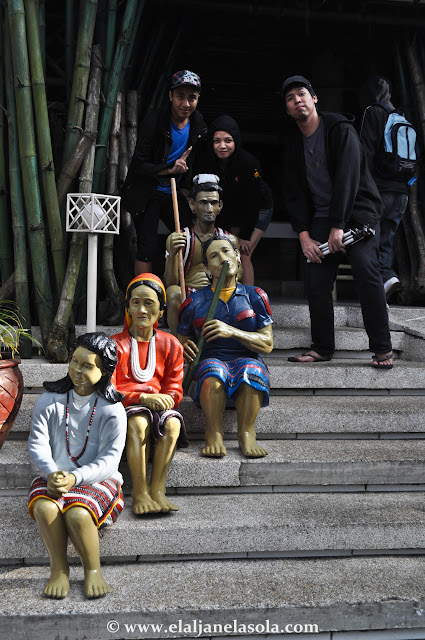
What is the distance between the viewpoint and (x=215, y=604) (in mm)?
2469

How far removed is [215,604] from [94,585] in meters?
0.49

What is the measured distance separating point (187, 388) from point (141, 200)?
157 cm

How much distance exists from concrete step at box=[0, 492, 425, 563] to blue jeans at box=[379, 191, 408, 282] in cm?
261

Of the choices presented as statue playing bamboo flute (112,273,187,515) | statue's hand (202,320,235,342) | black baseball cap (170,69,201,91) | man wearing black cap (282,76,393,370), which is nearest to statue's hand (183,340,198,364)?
statue's hand (202,320,235,342)

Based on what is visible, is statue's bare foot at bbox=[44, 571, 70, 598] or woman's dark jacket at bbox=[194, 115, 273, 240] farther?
woman's dark jacket at bbox=[194, 115, 273, 240]

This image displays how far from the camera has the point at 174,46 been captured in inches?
244

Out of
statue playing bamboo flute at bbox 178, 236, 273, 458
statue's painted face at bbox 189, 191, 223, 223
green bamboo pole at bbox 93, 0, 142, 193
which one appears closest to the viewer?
statue playing bamboo flute at bbox 178, 236, 273, 458

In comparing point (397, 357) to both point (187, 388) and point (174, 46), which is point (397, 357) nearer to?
point (187, 388)

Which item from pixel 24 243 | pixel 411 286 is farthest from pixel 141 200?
pixel 411 286

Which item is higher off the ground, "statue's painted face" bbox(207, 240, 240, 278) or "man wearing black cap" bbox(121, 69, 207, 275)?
"man wearing black cap" bbox(121, 69, 207, 275)

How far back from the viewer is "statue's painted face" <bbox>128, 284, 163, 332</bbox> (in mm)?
3184

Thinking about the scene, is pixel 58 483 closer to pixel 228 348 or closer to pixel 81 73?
pixel 228 348

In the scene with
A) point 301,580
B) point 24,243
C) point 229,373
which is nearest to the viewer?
point 301,580

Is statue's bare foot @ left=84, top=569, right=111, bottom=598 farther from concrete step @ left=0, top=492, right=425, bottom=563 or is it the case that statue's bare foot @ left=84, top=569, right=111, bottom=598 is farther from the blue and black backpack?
the blue and black backpack
